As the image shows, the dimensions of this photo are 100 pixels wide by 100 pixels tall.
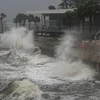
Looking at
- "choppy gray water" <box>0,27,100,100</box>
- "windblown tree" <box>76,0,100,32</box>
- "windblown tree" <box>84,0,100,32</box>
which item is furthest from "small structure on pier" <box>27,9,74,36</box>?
"choppy gray water" <box>0,27,100,100</box>

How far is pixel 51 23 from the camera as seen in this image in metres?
48.8

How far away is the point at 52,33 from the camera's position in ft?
131

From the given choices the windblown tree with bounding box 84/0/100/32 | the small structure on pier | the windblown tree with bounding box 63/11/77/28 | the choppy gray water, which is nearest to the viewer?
the choppy gray water

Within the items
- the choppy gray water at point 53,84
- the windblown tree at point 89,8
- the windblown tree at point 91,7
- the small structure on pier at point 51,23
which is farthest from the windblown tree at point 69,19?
the choppy gray water at point 53,84

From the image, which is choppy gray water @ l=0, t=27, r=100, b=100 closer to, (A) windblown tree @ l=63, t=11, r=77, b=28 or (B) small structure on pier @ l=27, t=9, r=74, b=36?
(B) small structure on pier @ l=27, t=9, r=74, b=36

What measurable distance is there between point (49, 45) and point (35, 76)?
12315mm

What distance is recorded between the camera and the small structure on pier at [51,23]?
→ 132 ft

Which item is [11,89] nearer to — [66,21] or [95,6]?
[95,6]

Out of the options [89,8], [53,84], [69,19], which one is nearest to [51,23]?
[69,19]

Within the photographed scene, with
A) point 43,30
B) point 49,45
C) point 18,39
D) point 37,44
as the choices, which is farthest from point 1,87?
point 43,30

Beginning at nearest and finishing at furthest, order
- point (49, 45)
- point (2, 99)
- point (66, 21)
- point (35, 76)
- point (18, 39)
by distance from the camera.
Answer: point (2, 99), point (35, 76), point (49, 45), point (18, 39), point (66, 21)

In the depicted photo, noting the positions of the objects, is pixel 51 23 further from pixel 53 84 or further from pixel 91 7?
pixel 53 84

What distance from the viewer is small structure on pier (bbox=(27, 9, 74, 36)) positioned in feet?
132

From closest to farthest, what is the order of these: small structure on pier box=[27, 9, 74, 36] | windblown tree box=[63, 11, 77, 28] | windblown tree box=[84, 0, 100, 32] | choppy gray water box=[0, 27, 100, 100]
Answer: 1. choppy gray water box=[0, 27, 100, 100]
2. windblown tree box=[84, 0, 100, 32]
3. small structure on pier box=[27, 9, 74, 36]
4. windblown tree box=[63, 11, 77, 28]
